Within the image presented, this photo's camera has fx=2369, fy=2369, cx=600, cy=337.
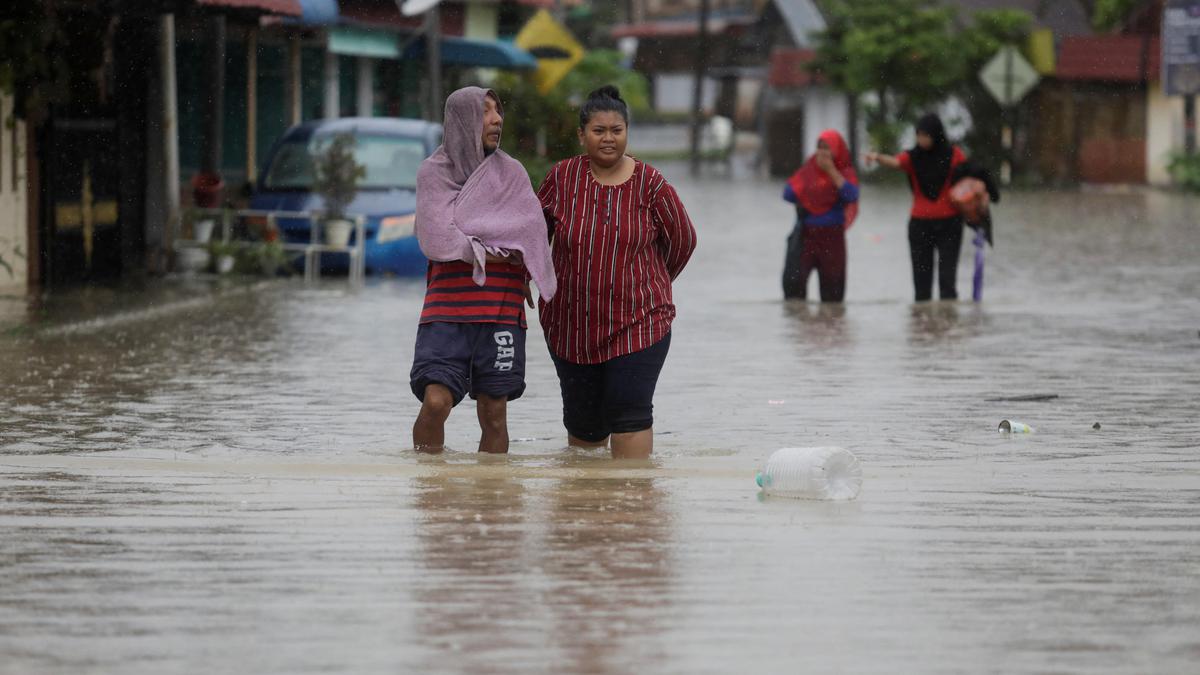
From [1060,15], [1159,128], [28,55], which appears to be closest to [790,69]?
[1060,15]

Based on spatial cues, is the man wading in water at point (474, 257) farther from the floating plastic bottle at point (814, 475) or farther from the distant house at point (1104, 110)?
the distant house at point (1104, 110)

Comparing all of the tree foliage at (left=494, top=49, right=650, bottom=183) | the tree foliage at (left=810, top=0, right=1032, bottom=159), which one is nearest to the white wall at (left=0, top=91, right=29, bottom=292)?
the tree foliage at (left=494, top=49, right=650, bottom=183)

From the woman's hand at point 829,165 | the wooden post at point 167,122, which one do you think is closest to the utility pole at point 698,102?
the wooden post at point 167,122

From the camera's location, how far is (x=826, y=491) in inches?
311

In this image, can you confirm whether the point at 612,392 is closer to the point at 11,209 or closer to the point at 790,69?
the point at 11,209

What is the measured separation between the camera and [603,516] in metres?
7.44

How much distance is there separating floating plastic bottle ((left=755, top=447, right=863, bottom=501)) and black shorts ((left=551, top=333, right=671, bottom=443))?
0.69 metres

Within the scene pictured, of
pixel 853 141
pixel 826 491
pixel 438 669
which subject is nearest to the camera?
pixel 438 669

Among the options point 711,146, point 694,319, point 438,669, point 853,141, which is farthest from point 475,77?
point 438,669

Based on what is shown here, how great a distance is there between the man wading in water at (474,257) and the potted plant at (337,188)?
518 inches

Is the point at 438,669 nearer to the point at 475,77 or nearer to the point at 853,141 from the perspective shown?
the point at 475,77

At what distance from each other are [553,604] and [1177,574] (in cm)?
177

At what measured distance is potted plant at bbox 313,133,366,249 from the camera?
21.6 meters

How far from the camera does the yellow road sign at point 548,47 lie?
4134cm
